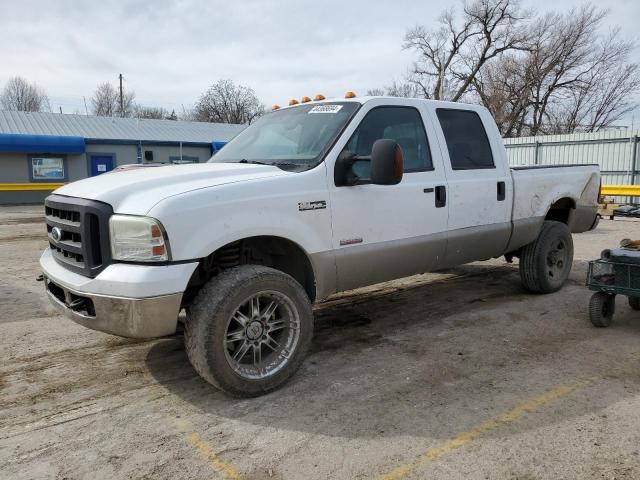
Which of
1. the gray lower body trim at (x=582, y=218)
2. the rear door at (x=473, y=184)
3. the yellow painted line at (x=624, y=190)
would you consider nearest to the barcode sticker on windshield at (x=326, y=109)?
the rear door at (x=473, y=184)

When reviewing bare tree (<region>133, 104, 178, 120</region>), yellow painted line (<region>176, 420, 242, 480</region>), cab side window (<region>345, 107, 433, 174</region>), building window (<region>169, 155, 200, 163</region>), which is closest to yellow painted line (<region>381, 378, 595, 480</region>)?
yellow painted line (<region>176, 420, 242, 480</region>)

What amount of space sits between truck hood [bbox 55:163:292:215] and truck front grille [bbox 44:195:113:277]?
0.08 metres

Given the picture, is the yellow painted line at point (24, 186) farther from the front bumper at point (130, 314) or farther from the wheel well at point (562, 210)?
the front bumper at point (130, 314)

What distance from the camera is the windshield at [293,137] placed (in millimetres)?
3992

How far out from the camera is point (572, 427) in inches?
120

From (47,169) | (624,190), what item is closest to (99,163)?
(47,169)

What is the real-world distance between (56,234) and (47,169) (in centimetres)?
2490

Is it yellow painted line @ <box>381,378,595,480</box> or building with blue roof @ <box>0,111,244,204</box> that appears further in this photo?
building with blue roof @ <box>0,111,244,204</box>

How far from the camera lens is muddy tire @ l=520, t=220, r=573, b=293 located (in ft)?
19.4

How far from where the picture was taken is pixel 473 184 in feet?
16.3

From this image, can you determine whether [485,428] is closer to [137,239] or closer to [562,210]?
[137,239]

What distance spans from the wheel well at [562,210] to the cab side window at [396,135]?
8.17 ft

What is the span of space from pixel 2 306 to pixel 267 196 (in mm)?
4315

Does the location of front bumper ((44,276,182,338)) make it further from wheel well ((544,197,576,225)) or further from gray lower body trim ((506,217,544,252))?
wheel well ((544,197,576,225))
